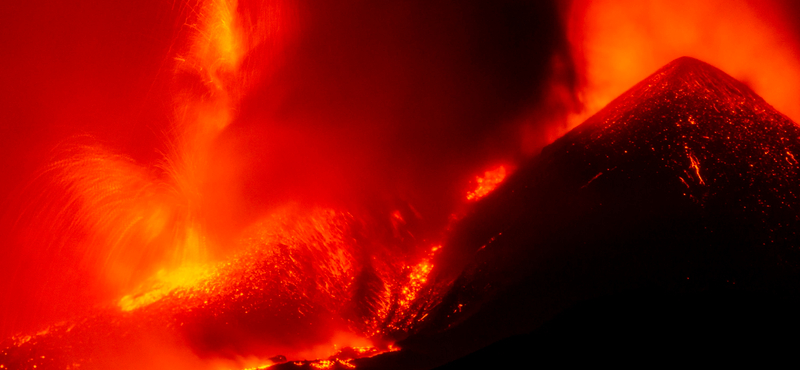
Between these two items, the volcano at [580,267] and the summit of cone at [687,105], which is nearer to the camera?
the volcano at [580,267]

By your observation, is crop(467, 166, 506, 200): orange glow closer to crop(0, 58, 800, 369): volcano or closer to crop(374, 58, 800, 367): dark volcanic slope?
crop(0, 58, 800, 369): volcano

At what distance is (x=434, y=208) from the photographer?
47.3 feet

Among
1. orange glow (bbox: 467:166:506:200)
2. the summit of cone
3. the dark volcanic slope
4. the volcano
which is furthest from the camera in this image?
orange glow (bbox: 467:166:506:200)

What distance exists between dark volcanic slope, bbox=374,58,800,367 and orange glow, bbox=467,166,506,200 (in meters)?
1.00

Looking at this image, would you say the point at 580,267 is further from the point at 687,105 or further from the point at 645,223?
the point at 687,105

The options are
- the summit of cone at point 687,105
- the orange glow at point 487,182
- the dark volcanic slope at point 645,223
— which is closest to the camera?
the dark volcanic slope at point 645,223

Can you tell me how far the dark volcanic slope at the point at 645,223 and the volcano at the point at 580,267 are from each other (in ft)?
0.10

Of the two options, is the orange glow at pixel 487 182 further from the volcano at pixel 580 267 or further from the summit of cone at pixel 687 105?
the summit of cone at pixel 687 105

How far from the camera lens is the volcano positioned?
8.19m

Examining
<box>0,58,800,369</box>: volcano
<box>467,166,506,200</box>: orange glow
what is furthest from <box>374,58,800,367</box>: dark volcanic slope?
<box>467,166,506,200</box>: orange glow

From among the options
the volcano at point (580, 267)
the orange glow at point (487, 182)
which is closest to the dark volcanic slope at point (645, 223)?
the volcano at point (580, 267)

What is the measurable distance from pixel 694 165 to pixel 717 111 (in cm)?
218

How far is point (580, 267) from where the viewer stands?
9.97m

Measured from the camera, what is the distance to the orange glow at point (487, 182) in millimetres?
14547
